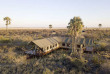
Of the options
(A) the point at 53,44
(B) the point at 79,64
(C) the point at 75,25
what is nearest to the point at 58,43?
(A) the point at 53,44

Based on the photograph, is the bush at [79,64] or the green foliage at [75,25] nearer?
the bush at [79,64]

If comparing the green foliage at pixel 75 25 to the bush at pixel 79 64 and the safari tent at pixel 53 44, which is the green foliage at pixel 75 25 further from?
the bush at pixel 79 64

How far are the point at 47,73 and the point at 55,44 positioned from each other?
1316cm

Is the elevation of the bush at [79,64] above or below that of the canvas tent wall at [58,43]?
below

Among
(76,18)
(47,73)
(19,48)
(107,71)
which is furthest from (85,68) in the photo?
(19,48)

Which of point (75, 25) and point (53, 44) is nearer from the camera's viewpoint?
point (75, 25)

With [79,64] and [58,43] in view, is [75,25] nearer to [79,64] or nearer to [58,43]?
[58,43]

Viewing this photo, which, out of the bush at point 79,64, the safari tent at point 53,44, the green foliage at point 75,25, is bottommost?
the bush at point 79,64

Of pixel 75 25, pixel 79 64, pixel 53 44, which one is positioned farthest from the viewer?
pixel 53 44

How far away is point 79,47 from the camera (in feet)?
69.3

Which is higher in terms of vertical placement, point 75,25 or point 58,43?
point 75,25

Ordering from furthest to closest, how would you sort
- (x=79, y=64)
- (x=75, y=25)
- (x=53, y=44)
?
(x=53, y=44) < (x=75, y=25) < (x=79, y=64)

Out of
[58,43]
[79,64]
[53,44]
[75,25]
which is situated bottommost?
[79,64]

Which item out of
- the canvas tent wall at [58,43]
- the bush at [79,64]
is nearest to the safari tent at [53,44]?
the canvas tent wall at [58,43]
